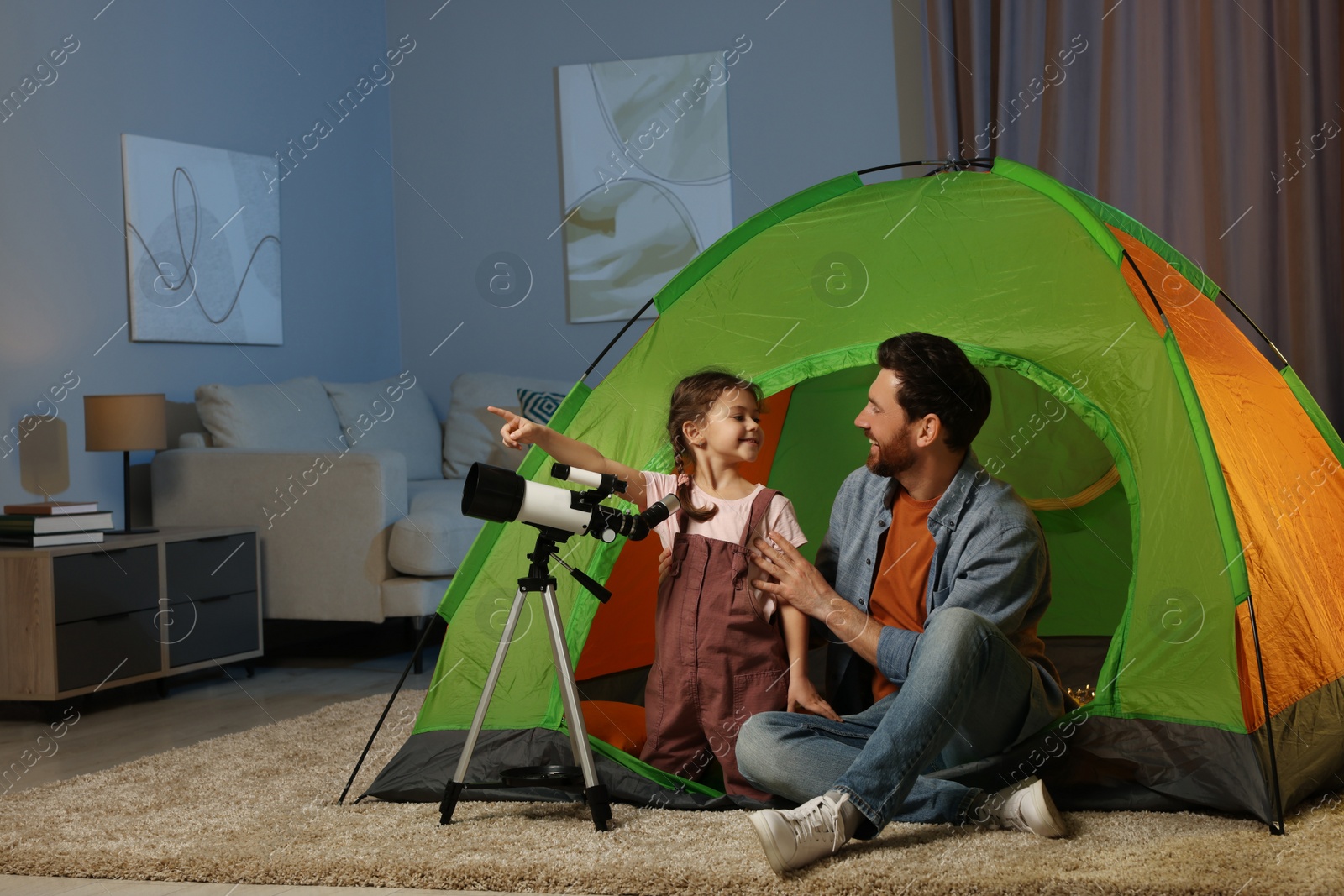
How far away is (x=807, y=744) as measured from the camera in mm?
1811

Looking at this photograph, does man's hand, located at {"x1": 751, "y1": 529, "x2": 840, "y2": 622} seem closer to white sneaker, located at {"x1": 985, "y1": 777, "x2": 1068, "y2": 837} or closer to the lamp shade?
white sneaker, located at {"x1": 985, "y1": 777, "x2": 1068, "y2": 837}

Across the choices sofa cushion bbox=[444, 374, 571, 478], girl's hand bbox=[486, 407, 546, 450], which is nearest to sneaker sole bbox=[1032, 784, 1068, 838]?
girl's hand bbox=[486, 407, 546, 450]

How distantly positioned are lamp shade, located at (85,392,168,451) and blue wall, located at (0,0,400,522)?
22 centimetres

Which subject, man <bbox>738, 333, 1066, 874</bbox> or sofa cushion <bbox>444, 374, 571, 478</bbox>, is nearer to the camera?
man <bbox>738, 333, 1066, 874</bbox>

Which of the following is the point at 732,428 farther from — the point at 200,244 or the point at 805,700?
the point at 200,244

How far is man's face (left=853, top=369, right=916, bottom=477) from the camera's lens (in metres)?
1.94

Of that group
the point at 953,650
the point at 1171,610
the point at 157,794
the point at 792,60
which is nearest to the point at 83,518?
the point at 157,794

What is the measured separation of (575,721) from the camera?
1.82 meters

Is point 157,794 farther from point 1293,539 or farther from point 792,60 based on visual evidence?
point 792,60

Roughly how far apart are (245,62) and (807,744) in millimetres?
3264

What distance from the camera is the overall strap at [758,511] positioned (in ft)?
6.60

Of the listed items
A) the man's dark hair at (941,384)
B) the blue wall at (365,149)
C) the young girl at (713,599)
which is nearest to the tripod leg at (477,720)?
the young girl at (713,599)

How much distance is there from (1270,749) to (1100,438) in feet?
2.05

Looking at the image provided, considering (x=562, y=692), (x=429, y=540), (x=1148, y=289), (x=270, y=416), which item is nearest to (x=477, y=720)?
(x=562, y=692)
